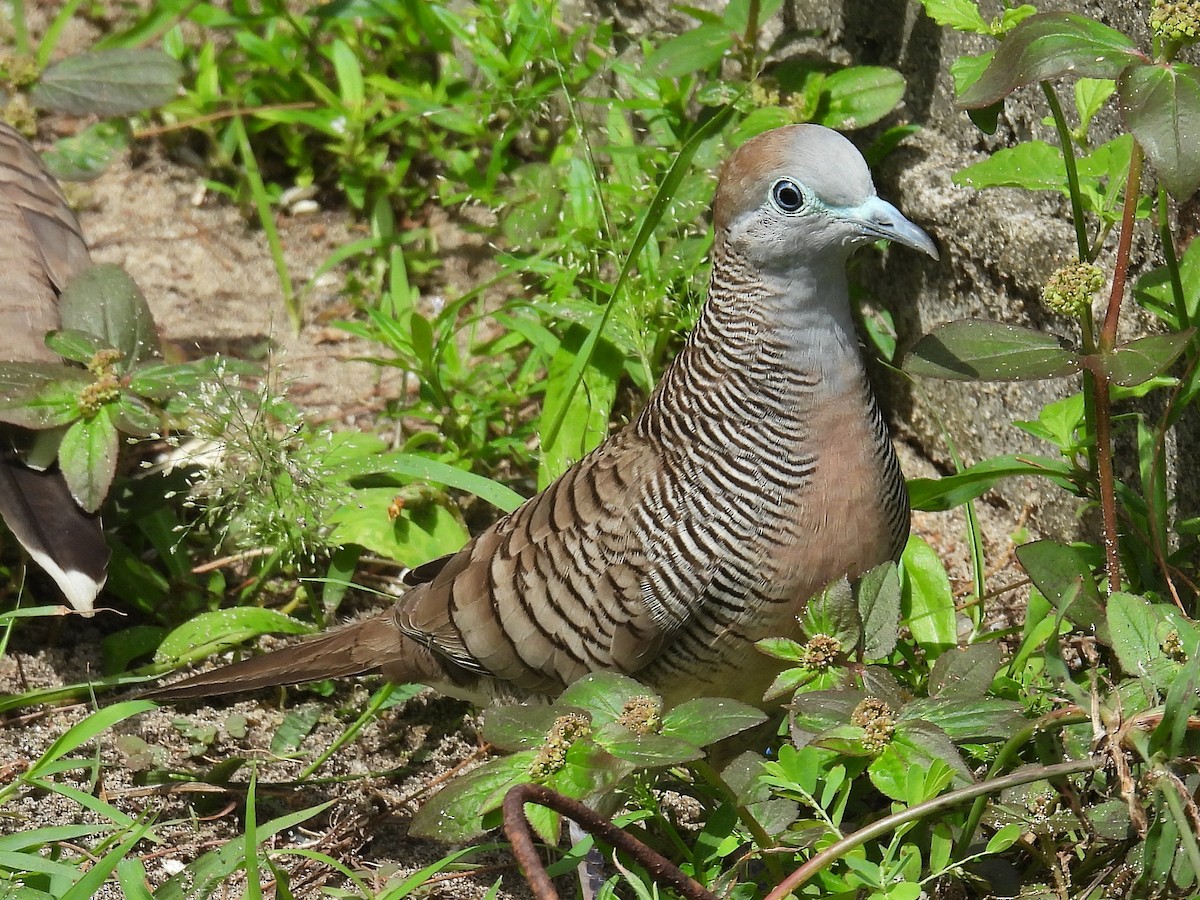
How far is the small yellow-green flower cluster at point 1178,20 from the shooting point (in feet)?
Result: 8.00

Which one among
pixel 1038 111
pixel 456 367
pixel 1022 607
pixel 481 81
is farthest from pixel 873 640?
pixel 481 81

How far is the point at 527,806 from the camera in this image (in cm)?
256

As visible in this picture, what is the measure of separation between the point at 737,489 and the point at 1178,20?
127 centimetres

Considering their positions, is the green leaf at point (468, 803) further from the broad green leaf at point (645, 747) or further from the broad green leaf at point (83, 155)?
the broad green leaf at point (83, 155)

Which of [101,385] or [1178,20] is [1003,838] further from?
[101,385]

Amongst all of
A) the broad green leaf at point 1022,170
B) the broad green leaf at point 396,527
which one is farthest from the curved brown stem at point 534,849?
the broad green leaf at point 396,527

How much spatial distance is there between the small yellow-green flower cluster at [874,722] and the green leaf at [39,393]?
7.22ft

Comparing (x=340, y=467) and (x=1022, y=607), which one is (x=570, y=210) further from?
(x=1022, y=607)

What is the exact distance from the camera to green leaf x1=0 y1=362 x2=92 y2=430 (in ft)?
11.5

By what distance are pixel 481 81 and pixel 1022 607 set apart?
293cm

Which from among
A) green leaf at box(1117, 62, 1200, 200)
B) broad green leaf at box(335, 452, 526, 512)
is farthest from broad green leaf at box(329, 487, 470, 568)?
green leaf at box(1117, 62, 1200, 200)

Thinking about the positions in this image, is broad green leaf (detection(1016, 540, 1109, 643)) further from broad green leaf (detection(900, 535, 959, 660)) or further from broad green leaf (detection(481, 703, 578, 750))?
broad green leaf (detection(481, 703, 578, 750))

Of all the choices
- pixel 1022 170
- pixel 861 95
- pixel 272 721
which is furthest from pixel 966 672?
pixel 272 721

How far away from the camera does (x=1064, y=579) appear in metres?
2.91
